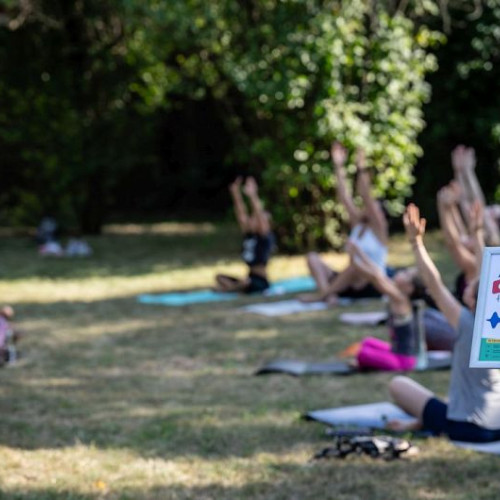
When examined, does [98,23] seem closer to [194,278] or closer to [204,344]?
[194,278]

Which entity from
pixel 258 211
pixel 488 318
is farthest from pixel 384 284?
pixel 258 211

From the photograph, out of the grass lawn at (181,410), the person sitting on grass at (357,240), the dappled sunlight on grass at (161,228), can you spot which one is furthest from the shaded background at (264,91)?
the grass lawn at (181,410)

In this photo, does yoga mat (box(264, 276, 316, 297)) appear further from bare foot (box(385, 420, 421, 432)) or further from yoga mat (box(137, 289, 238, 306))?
bare foot (box(385, 420, 421, 432))

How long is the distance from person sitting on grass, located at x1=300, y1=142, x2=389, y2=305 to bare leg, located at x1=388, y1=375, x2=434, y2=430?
11.8ft

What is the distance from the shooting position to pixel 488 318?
311cm

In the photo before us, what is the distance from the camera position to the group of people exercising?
5.20 meters

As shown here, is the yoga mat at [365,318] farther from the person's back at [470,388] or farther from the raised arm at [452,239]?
the person's back at [470,388]

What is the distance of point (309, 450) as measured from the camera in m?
5.35

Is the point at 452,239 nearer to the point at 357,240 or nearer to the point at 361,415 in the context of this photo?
the point at 361,415

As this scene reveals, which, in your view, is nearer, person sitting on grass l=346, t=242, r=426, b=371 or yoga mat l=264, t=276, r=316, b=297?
person sitting on grass l=346, t=242, r=426, b=371

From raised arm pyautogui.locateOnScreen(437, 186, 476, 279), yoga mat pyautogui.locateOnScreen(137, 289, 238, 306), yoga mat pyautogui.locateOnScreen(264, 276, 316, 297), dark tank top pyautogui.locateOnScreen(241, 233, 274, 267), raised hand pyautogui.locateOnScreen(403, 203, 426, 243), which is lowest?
yoga mat pyautogui.locateOnScreen(137, 289, 238, 306)

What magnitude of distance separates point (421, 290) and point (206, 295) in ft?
13.9

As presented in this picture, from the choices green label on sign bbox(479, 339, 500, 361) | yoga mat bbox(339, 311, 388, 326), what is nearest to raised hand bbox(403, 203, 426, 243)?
green label on sign bbox(479, 339, 500, 361)

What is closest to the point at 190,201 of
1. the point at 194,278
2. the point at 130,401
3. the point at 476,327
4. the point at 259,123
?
the point at 259,123
